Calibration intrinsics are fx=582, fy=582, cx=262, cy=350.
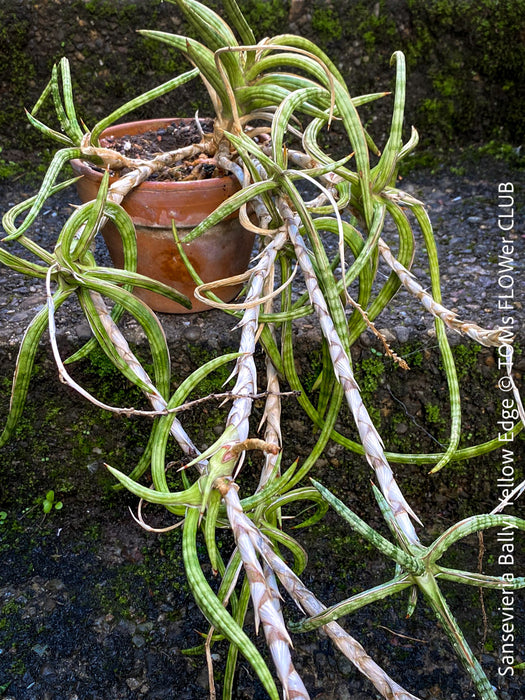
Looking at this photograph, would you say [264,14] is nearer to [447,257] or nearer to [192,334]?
[447,257]

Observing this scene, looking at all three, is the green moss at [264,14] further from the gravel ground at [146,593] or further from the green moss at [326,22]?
the gravel ground at [146,593]

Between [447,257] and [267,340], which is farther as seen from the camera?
[447,257]

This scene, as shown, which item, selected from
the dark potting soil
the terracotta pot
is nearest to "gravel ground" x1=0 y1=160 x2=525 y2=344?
the terracotta pot

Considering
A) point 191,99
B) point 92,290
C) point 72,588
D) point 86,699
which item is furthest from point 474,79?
point 86,699

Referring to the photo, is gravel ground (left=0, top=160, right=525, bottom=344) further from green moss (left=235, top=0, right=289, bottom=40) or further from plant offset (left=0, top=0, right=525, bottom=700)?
green moss (left=235, top=0, right=289, bottom=40)

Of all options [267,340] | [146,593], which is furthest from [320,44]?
[146,593]

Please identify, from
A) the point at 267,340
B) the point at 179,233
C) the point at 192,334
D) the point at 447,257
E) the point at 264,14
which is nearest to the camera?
the point at 267,340
